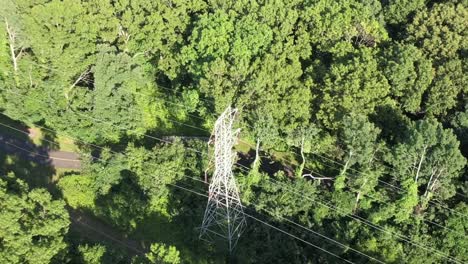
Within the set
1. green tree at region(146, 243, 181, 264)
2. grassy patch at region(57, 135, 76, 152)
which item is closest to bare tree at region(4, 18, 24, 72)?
grassy patch at region(57, 135, 76, 152)

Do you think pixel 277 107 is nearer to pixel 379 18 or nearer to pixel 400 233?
pixel 400 233

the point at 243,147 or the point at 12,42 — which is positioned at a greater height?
the point at 12,42

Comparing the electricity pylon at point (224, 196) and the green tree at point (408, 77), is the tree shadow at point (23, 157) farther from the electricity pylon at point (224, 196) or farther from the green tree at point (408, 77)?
the green tree at point (408, 77)

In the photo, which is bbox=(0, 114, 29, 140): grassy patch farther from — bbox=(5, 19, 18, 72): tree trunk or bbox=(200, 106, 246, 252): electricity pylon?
bbox=(200, 106, 246, 252): electricity pylon

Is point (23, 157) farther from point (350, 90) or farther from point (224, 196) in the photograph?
point (350, 90)

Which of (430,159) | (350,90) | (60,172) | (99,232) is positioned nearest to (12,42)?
(60,172)

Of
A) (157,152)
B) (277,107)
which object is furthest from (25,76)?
(277,107)
